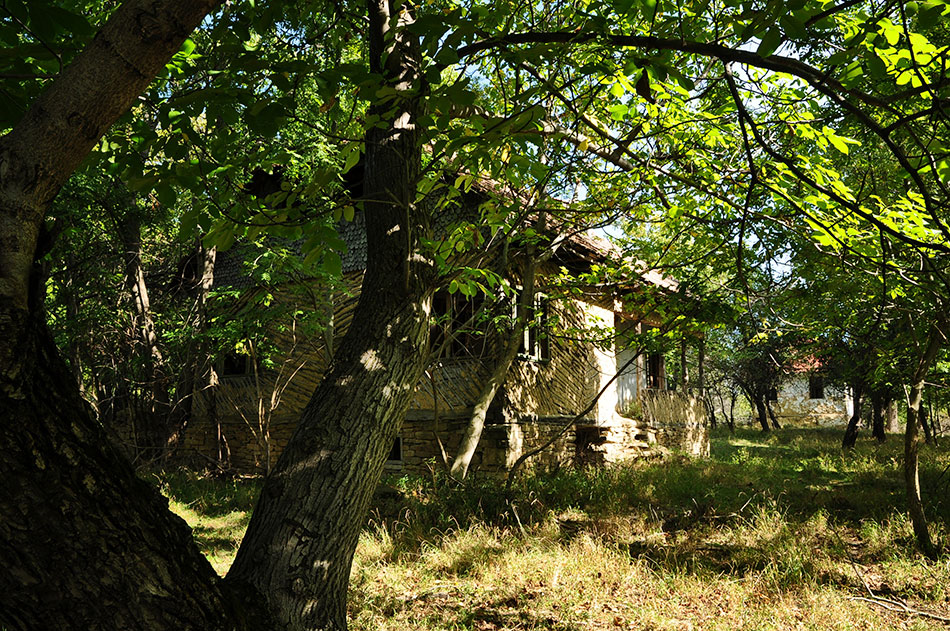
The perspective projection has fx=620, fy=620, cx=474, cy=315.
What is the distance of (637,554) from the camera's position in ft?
20.7

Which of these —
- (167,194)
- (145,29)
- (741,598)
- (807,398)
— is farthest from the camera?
(807,398)

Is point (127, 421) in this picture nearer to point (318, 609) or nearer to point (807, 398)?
point (318, 609)

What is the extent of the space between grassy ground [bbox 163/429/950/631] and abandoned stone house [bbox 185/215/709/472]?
1417 mm

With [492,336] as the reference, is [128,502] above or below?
below

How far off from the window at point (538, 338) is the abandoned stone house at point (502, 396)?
0.08 ft

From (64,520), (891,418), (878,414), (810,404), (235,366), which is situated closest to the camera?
(64,520)

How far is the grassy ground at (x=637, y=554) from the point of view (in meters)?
4.81

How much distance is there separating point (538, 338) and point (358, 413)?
7.97 metres

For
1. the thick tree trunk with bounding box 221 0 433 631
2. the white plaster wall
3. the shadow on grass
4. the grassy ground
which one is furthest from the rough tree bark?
the white plaster wall

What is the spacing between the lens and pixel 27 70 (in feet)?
7.84

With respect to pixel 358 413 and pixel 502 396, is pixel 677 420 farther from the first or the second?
pixel 358 413

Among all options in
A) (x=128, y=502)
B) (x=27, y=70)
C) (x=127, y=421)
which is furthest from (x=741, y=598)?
(x=127, y=421)

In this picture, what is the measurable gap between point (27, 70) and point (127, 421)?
44.5 ft

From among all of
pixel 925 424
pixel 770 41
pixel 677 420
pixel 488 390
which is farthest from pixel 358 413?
pixel 677 420
